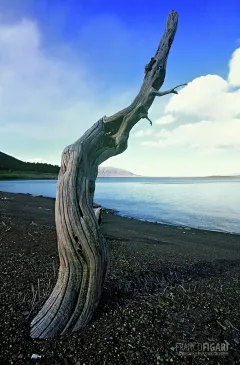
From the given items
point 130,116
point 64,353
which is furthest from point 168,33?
point 64,353

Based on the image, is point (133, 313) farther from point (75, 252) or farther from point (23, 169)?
point (23, 169)

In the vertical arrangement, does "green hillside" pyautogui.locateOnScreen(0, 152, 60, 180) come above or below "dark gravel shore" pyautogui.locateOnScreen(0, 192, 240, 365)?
above

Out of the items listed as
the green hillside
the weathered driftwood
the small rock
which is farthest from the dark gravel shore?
the green hillside

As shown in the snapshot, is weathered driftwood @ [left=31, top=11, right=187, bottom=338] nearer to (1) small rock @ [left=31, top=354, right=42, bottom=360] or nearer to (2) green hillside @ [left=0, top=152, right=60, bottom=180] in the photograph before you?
(1) small rock @ [left=31, top=354, right=42, bottom=360]

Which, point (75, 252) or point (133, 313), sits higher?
point (75, 252)

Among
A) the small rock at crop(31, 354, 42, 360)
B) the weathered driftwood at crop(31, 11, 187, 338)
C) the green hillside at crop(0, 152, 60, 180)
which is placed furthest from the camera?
the green hillside at crop(0, 152, 60, 180)

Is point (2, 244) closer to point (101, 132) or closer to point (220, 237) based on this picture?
point (101, 132)

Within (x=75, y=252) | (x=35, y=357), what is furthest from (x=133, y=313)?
(x=35, y=357)

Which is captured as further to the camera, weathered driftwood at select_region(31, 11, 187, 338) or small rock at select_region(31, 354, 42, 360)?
weathered driftwood at select_region(31, 11, 187, 338)

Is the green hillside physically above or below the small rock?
above

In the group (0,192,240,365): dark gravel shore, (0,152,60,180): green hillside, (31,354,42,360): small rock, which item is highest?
(0,152,60,180): green hillside

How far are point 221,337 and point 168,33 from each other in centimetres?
504

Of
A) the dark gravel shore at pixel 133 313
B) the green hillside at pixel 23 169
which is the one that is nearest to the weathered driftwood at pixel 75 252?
the dark gravel shore at pixel 133 313

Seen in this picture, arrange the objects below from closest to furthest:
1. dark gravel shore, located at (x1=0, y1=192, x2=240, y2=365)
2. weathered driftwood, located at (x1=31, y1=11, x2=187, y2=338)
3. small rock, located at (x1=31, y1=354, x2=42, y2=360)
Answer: small rock, located at (x1=31, y1=354, x2=42, y2=360) < dark gravel shore, located at (x1=0, y1=192, x2=240, y2=365) < weathered driftwood, located at (x1=31, y1=11, x2=187, y2=338)
